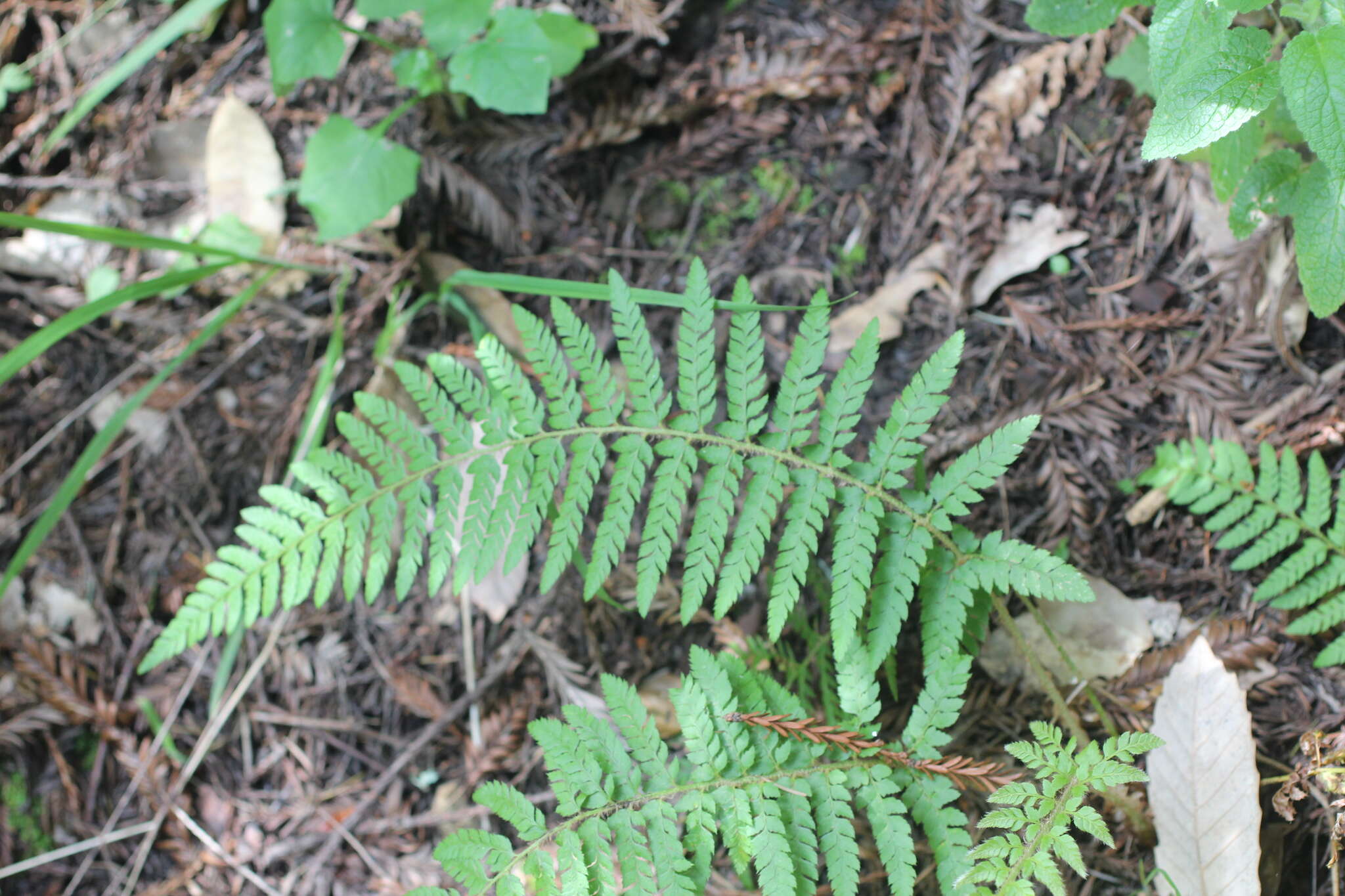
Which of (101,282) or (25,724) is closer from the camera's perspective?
(25,724)

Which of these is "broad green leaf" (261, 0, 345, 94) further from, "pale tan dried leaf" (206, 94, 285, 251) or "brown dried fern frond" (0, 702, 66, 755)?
"brown dried fern frond" (0, 702, 66, 755)

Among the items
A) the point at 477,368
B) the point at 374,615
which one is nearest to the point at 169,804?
the point at 374,615

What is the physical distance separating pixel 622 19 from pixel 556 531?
2.08 metres

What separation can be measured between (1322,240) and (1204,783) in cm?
125

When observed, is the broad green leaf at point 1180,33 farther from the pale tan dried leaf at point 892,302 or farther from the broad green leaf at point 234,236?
the broad green leaf at point 234,236

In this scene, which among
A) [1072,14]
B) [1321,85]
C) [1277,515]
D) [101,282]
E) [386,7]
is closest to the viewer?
[1321,85]

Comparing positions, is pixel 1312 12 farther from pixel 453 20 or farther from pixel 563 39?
pixel 453 20

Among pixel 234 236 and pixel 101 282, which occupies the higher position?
pixel 234 236

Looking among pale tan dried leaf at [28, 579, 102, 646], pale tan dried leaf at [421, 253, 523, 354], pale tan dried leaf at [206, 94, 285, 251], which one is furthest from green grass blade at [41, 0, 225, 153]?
pale tan dried leaf at [28, 579, 102, 646]

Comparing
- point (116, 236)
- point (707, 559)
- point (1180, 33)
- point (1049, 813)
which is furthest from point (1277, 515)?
→ point (116, 236)

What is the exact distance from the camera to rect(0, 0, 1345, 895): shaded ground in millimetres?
Result: 2598

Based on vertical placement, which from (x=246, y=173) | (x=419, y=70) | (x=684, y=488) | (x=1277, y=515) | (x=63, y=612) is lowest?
(x=63, y=612)

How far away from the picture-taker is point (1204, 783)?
6.66 feet

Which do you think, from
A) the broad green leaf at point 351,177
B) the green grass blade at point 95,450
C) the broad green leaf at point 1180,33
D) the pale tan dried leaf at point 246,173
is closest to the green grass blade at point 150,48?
the pale tan dried leaf at point 246,173
